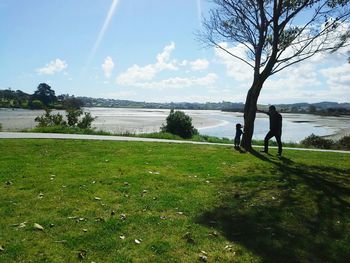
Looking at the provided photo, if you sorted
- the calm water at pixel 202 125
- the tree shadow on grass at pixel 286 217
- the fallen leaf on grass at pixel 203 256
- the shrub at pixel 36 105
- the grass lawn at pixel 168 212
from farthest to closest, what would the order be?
the shrub at pixel 36 105 → the calm water at pixel 202 125 → the tree shadow on grass at pixel 286 217 → the grass lawn at pixel 168 212 → the fallen leaf on grass at pixel 203 256

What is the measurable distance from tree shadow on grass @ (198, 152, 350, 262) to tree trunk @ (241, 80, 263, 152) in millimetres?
6285

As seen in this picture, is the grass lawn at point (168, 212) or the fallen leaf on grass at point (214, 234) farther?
the fallen leaf on grass at point (214, 234)

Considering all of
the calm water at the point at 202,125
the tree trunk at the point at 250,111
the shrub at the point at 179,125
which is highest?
the tree trunk at the point at 250,111

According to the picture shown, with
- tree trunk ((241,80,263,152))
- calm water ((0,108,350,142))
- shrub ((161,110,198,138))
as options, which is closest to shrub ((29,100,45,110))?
calm water ((0,108,350,142))

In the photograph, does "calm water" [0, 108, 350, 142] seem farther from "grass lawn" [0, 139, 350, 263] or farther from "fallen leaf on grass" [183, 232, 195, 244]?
"fallen leaf on grass" [183, 232, 195, 244]

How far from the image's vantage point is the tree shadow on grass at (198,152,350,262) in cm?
518

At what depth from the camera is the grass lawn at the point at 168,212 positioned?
4.95 meters

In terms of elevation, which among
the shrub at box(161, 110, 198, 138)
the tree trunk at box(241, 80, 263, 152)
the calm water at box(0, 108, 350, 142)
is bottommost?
the calm water at box(0, 108, 350, 142)

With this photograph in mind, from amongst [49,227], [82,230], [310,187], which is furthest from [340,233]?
[49,227]

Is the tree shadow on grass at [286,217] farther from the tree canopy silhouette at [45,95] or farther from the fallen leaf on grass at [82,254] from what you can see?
the tree canopy silhouette at [45,95]

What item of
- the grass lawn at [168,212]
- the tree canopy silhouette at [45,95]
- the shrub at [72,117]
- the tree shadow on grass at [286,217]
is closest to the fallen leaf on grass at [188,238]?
the grass lawn at [168,212]

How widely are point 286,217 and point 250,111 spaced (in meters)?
10.0

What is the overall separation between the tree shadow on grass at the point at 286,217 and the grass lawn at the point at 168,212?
0.02 m

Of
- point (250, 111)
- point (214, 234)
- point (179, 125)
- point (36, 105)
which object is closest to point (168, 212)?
point (214, 234)
